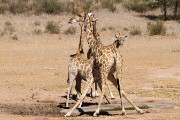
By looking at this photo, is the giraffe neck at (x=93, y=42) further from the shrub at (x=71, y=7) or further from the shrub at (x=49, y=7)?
the shrub at (x=49, y=7)

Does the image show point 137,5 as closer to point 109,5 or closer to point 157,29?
point 109,5

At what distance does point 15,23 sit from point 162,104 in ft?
91.6

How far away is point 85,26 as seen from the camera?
13.5 metres

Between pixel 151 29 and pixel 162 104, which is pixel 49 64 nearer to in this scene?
pixel 162 104

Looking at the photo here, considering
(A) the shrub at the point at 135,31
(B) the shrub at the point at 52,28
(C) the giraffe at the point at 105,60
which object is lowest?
(A) the shrub at the point at 135,31

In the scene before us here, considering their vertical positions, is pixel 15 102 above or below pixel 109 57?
below

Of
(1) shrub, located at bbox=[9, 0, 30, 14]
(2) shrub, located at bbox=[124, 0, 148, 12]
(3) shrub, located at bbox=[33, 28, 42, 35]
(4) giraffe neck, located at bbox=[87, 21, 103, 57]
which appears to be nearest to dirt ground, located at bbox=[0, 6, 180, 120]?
(3) shrub, located at bbox=[33, 28, 42, 35]

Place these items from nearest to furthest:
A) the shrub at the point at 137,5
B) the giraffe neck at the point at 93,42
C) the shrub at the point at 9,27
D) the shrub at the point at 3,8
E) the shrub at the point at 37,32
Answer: the giraffe neck at the point at 93,42, the shrub at the point at 37,32, the shrub at the point at 9,27, the shrub at the point at 3,8, the shrub at the point at 137,5

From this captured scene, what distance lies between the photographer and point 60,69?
2309 centimetres

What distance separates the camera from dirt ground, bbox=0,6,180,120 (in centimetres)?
1407

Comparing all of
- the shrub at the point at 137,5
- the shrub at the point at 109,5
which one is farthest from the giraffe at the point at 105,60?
the shrub at the point at 137,5

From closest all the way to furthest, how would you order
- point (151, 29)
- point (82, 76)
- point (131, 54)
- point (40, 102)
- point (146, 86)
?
point (82, 76) < point (40, 102) < point (146, 86) < point (131, 54) < point (151, 29)

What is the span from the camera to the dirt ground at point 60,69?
46.2 feet

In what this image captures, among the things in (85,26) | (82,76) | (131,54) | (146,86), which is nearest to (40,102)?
(82,76)
